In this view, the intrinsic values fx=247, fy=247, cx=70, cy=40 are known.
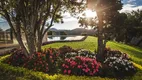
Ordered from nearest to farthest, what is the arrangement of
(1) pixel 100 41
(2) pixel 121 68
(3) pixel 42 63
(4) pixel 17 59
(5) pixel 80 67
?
1. (5) pixel 80 67
2. (2) pixel 121 68
3. (3) pixel 42 63
4. (4) pixel 17 59
5. (1) pixel 100 41

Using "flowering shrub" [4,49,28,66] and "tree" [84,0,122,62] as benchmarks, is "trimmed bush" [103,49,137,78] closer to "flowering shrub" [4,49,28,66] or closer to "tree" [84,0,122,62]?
"tree" [84,0,122,62]

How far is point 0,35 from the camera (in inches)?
933

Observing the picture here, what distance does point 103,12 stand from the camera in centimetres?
1559

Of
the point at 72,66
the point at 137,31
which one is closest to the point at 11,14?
the point at 72,66

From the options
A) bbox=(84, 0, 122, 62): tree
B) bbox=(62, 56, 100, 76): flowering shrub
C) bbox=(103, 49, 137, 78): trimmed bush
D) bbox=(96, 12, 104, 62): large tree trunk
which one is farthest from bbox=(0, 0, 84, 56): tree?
bbox=(103, 49, 137, 78): trimmed bush

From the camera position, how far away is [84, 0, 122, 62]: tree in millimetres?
15281

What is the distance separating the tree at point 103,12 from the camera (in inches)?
602

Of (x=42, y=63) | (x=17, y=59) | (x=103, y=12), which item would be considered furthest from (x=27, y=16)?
(x=103, y=12)

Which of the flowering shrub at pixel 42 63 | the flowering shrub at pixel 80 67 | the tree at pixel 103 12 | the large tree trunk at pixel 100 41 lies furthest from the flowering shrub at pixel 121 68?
the flowering shrub at pixel 42 63

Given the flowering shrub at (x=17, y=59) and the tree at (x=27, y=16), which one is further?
the flowering shrub at (x=17, y=59)

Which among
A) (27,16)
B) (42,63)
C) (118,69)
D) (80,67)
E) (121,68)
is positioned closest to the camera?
(80,67)

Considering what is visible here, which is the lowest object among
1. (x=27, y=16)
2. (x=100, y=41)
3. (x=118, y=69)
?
(x=118, y=69)

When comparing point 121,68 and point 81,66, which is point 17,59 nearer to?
point 81,66

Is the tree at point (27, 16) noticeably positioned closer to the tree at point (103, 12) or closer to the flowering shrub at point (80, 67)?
the tree at point (103, 12)
